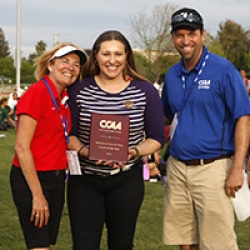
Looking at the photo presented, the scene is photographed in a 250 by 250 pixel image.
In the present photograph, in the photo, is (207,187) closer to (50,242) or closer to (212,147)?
(212,147)

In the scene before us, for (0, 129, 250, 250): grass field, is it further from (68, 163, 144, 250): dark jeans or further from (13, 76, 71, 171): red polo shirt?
(13, 76, 71, 171): red polo shirt

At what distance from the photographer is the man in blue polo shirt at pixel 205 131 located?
4.07m

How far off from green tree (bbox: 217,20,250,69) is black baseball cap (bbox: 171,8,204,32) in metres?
69.4

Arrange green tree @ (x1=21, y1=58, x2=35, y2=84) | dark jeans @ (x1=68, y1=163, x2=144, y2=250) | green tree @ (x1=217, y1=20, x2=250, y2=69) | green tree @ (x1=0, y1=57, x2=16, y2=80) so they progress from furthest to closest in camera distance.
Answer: green tree @ (x1=217, y1=20, x2=250, y2=69)
green tree @ (x1=0, y1=57, x2=16, y2=80)
green tree @ (x1=21, y1=58, x2=35, y2=84)
dark jeans @ (x1=68, y1=163, x2=144, y2=250)

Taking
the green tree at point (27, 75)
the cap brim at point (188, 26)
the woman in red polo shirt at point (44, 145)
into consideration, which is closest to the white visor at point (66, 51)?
the woman in red polo shirt at point (44, 145)

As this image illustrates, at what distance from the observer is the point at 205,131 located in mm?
4133

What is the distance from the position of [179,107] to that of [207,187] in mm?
654

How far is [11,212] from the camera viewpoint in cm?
734

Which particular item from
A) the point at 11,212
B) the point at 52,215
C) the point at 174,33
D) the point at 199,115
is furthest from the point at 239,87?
the point at 11,212

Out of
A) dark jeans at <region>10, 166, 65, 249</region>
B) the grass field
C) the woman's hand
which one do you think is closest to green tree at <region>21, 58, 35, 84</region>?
the grass field

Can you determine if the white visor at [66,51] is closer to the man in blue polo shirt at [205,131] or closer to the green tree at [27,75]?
the man in blue polo shirt at [205,131]

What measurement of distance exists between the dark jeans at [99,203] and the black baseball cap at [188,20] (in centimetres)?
111

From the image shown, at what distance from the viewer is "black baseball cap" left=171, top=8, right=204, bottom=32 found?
4.13m

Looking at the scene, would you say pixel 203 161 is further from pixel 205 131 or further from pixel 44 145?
pixel 44 145
